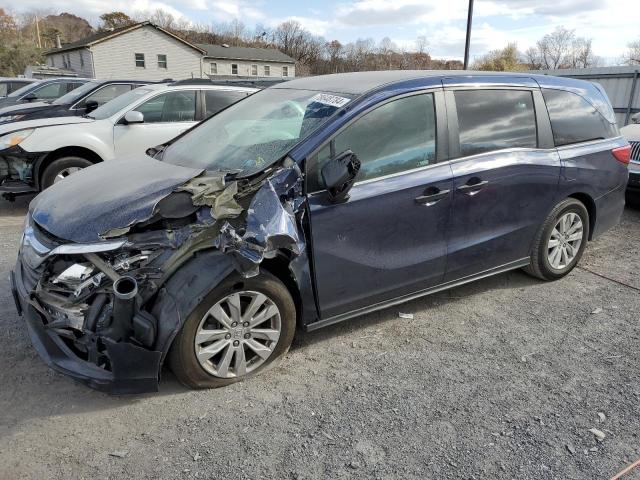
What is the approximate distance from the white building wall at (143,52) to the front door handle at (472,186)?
44.3 m

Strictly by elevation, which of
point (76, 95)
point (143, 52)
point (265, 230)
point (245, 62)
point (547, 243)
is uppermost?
point (143, 52)

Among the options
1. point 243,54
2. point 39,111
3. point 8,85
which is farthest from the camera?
point 243,54

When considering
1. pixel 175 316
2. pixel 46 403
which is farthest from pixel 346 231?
pixel 46 403

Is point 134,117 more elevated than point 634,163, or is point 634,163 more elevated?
point 134,117

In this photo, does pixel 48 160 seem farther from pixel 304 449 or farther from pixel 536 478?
pixel 536 478

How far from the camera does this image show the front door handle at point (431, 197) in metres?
3.47

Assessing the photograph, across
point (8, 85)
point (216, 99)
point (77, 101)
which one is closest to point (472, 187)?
point (216, 99)

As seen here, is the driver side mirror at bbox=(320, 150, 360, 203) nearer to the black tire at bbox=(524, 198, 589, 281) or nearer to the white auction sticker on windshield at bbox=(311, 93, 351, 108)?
the white auction sticker on windshield at bbox=(311, 93, 351, 108)

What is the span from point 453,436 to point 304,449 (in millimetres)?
796

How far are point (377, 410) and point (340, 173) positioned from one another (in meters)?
1.38

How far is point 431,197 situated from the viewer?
3508 mm

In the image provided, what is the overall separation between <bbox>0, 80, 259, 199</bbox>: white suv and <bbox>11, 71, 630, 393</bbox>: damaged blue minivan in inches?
124

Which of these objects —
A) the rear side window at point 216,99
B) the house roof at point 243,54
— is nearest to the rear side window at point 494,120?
the rear side window at point 216,99

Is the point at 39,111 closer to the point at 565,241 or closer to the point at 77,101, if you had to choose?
the point at 77,101
